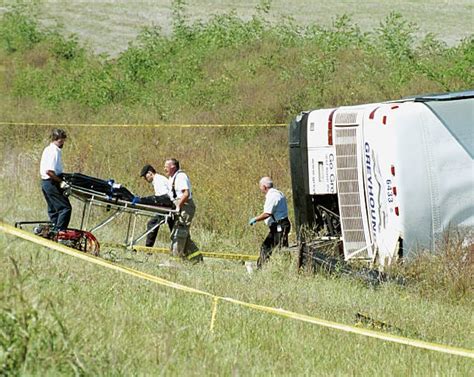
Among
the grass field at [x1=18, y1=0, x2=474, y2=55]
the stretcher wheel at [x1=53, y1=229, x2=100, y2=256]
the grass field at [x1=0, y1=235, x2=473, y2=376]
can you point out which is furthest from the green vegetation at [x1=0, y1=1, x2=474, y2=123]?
the grass field at [x1=0, y1=235, x2=473, y2=376]

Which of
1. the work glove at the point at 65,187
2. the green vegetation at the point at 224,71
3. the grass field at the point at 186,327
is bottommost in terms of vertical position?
the grass field at the point at 186,327

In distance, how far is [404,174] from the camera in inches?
577

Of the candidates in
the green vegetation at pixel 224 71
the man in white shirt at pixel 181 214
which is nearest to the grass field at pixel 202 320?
the man in white shirt at pixel 181 214

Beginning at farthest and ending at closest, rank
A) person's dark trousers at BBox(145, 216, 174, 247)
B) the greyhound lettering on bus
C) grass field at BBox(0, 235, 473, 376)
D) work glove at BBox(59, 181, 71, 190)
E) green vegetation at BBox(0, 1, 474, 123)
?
green vegetation at BBox(0, 1, 474, 123) < person's dark trousers at BBox(145, 216, 174, 247) < work glove at BBox(59, 181, 71, 190) < the greyhound lettering on bus < grass field at BBox(0, 235, 473, 376)

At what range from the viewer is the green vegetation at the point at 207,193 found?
7.51 metres

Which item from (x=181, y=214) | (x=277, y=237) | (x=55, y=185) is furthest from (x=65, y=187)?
(x=277, y=237)

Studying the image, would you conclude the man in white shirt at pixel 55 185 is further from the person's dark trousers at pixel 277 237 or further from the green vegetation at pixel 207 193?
the person's dark trousers at pixel 277 237

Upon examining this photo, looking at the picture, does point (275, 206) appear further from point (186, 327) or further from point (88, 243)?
point (186, 327)

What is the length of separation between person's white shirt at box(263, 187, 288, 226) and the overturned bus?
→ 156 centimetres

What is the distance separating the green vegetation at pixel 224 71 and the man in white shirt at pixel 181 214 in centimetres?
1143

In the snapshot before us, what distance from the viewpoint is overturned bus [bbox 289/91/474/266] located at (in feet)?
48.0

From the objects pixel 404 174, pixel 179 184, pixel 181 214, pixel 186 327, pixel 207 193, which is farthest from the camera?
pixel 207 193

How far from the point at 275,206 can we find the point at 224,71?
56.3 ft

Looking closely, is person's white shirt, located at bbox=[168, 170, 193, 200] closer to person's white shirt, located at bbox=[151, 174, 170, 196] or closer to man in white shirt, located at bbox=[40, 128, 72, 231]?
person's white shirt, located at bbox=[151, 174, 170, 196]
